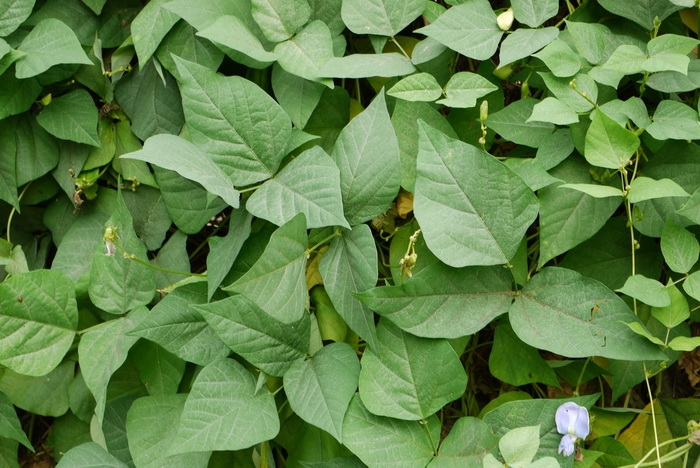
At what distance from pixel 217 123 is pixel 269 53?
0.14 m

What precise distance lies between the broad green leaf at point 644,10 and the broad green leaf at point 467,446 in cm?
61

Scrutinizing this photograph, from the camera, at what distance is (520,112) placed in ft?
2.98

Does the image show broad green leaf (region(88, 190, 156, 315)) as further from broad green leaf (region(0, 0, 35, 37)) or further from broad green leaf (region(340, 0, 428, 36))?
broad green leaf (region(340, 0, 428, 36))

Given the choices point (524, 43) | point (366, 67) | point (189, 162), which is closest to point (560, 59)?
point (524, 43)

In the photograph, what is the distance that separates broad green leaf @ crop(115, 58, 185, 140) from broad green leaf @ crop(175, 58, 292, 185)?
8.1 inches

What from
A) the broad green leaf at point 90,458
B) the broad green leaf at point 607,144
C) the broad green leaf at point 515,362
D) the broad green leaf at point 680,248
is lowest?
the broad green leaf at point 90,458

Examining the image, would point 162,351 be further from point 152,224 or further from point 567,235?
point 567,235

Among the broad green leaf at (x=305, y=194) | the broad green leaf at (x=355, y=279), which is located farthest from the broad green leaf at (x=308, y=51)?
the broad green leaf at (x=355, y=279)

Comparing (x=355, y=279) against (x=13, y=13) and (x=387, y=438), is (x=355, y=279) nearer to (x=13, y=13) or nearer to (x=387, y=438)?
(x=387, y=438)

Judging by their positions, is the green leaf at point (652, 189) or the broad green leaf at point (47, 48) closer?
the green leaf at point (652, 189)

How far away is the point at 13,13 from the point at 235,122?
1.48ft

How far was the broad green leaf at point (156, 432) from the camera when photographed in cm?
91

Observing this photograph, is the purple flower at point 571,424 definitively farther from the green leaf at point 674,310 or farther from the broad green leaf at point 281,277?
the broad green leaf at point 281,277

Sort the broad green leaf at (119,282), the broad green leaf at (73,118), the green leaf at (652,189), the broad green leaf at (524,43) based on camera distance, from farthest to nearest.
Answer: the broad green leaf at (73,118), the broad green leaf at (119,282), the broad green leaf at (524,43), the green leaf at (652,189)
